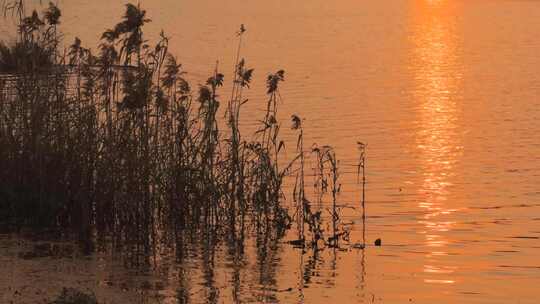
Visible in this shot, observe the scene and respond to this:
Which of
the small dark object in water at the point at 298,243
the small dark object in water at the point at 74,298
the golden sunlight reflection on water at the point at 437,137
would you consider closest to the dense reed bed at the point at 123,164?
the small dark object in water at the point at 298,243

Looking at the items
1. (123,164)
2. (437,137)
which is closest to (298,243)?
(123,164)

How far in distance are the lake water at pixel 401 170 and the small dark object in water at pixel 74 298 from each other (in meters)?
0.75

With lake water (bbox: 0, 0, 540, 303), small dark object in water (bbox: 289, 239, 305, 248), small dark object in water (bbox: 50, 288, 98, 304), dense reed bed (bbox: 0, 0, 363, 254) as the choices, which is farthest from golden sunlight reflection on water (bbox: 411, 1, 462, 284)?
small dark object in water (bbox: 50, 288, 98, 304)

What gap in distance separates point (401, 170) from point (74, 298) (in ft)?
38.3

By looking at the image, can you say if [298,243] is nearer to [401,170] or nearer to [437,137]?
[401,170]

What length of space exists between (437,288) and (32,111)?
5391mm

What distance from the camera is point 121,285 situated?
37.2 feet

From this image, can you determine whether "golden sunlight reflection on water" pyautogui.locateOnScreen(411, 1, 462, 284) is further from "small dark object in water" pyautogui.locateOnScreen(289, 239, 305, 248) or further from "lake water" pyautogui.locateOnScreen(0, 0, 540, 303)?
"small dark object in water" pyautogui.locateOnScreen(289, 239, 305, 248)

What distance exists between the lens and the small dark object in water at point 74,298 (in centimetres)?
993

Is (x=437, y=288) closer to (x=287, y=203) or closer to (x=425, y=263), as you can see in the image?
(x=425, y=263)

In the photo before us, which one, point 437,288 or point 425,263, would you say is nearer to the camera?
point 437,288

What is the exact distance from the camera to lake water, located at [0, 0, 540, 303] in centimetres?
1195

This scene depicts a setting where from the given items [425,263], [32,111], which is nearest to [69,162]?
[32,111]

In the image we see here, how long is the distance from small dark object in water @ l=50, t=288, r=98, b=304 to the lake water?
29.4 inches
